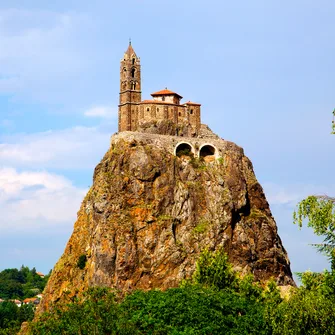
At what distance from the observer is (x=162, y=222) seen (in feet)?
291

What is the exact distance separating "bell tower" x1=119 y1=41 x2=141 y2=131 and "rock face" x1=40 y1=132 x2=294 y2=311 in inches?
246

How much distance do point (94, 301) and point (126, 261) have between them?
4706cm

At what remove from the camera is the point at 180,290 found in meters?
53.4

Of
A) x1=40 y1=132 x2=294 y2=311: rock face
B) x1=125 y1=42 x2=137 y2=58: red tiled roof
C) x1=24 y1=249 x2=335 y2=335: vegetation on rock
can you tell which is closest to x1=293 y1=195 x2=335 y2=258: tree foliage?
x1=24 y1=249 x2=335 y2=335: vegetation on rock

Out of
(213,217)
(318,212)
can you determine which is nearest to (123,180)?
(213,217)

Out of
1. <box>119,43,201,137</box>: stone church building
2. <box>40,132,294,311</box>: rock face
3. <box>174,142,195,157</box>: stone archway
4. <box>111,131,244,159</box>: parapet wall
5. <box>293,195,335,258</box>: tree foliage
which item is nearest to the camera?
<box>293,195,335,258</box>: tree foliage

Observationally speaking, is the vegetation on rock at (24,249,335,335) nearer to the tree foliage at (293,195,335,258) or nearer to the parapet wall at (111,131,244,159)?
the tree foliage at (293,195,335,258)

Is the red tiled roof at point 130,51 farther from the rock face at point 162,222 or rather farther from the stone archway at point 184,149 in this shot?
the stone archway at point 184,149

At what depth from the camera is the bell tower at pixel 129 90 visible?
9856cm

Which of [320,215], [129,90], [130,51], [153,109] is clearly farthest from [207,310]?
[130,51]

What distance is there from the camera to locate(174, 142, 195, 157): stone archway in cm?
9431

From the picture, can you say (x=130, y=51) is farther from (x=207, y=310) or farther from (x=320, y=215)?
(x=320, y=215)

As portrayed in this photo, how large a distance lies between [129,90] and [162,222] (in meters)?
22.3

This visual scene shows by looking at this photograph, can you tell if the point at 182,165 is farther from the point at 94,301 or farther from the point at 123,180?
the point at 94,301
